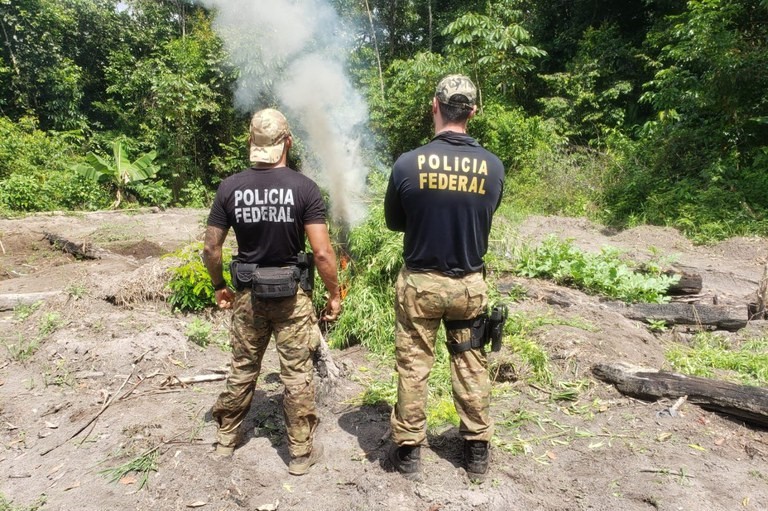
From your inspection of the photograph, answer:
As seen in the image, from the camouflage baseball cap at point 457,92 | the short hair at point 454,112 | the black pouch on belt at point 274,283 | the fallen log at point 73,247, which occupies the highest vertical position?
the camouflage baseball cap at point 457,92

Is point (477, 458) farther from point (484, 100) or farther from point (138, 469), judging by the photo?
point (484, 100)

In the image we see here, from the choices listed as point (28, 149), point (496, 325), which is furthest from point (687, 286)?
point (28, 149)

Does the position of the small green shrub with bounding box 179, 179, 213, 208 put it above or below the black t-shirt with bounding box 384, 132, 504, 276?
below

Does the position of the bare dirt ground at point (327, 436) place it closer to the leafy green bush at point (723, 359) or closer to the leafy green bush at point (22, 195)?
the leafy green bush at point (723, 359)

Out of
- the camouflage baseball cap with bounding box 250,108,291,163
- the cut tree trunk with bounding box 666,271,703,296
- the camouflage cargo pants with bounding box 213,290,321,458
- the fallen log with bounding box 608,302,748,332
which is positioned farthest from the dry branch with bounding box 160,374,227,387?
the cut tree trunk with bounding box 666,271,703,296

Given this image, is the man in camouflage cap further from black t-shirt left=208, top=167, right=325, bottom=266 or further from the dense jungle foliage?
the dense jungle foliage

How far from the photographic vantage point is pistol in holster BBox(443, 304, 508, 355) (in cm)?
272

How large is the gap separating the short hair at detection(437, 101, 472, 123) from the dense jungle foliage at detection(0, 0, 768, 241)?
766 centimetres

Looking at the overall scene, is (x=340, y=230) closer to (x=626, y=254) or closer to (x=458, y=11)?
(x=626, y=254)

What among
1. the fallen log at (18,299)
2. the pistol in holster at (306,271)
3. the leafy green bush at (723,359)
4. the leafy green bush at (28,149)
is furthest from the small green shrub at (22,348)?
the leafy green bush at (28,149)

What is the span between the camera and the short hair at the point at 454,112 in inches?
102

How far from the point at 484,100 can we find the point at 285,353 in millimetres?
11593

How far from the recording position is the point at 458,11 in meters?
16.1

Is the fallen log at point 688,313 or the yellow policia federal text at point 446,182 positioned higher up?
the yellow policia federal text at point 446,182
